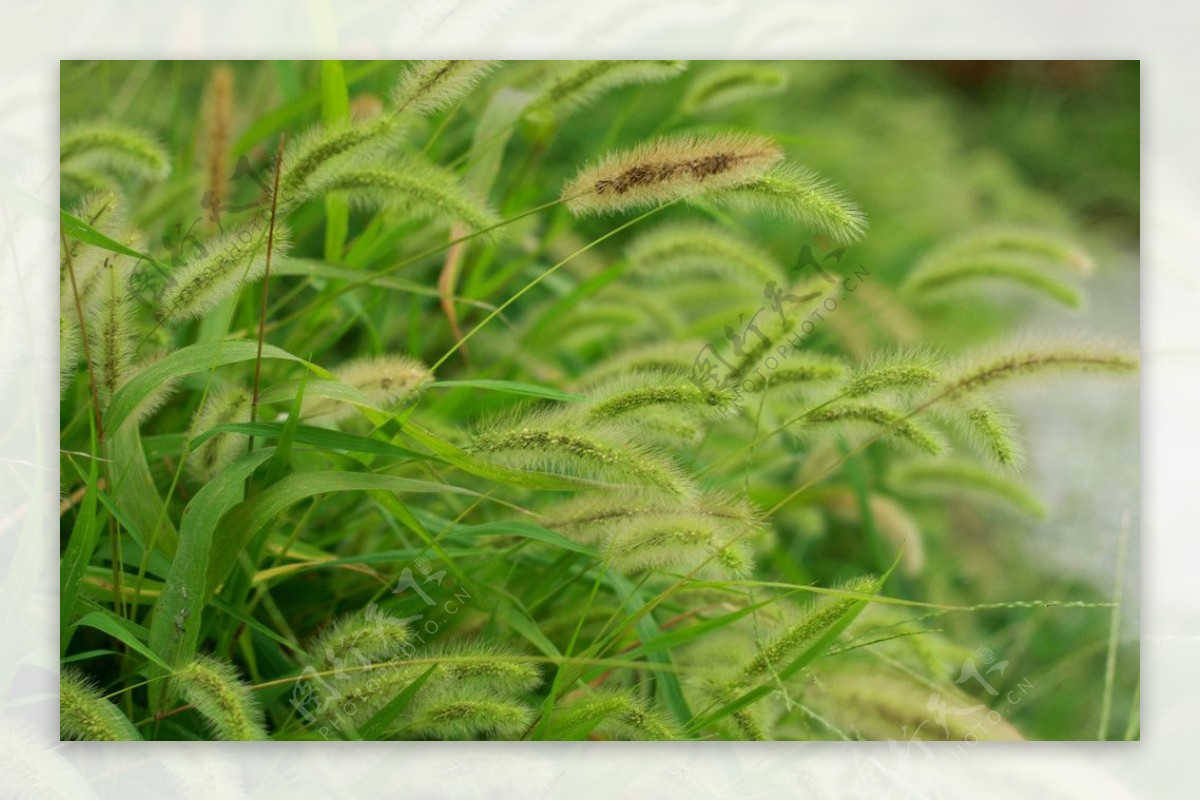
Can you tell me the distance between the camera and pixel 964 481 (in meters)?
1.84

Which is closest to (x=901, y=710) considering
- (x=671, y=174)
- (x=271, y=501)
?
(x=671, y=174)

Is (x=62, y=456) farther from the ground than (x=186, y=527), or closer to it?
Answer: farther from the ground

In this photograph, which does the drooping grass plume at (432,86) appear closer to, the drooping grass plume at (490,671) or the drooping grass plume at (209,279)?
the drooping grass plume at (209,279)

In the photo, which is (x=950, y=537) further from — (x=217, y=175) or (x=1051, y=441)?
(x=217, y=175)

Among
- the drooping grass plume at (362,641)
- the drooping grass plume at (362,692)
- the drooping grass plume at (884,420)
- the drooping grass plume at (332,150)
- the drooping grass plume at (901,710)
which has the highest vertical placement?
the drooping grass plume at (332,150)

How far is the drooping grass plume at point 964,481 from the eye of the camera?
5.94 ft

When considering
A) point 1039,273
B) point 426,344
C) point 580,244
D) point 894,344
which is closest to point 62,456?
point 426,344

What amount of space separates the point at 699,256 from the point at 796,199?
356 millimetres

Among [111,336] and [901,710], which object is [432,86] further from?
[901,710]

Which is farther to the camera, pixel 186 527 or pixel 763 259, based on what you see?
pixel 763 259

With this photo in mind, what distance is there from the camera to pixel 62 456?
1.65m

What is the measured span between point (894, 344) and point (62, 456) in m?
1.58

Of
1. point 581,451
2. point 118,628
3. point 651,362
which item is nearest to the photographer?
point 581,451

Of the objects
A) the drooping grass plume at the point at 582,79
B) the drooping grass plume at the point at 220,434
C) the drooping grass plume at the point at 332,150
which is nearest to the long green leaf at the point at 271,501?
the drooping grass plume at the point at 220,434
